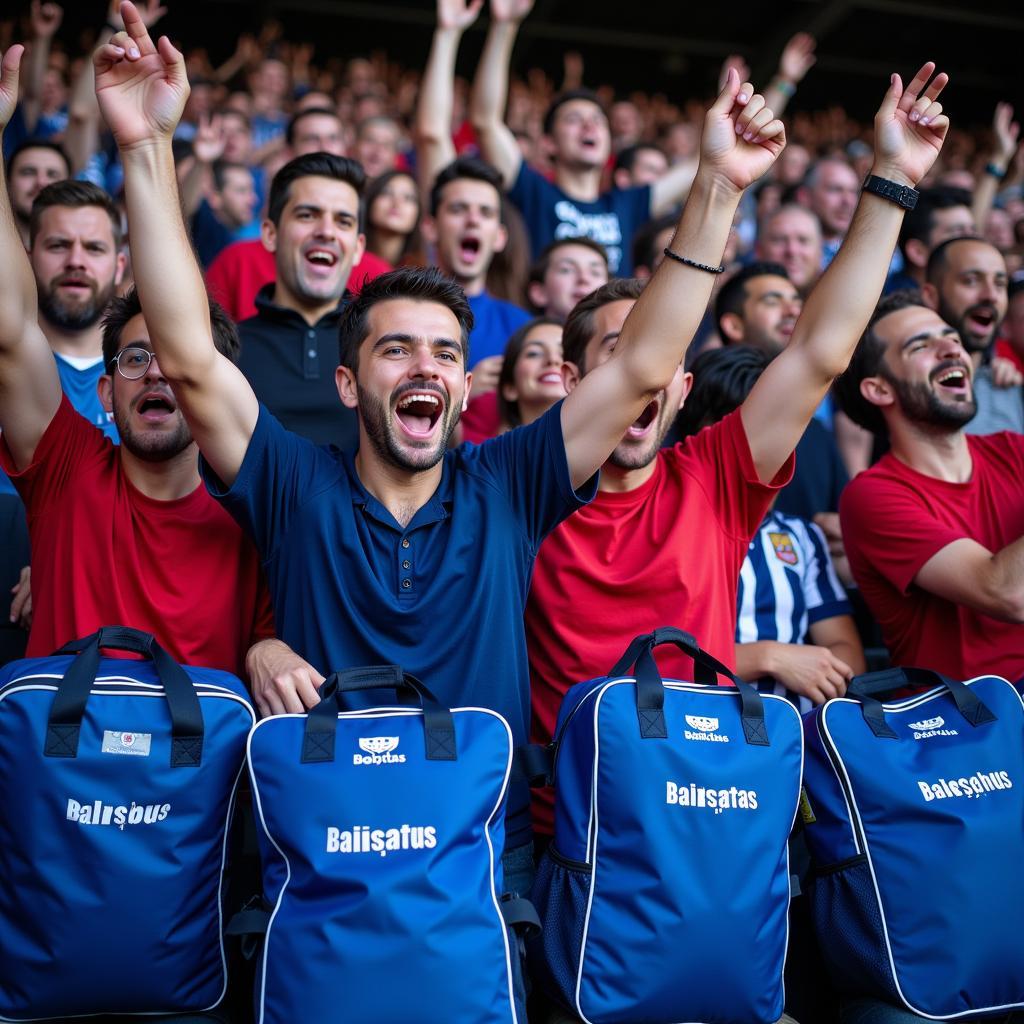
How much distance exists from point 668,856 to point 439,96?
13.3 feet

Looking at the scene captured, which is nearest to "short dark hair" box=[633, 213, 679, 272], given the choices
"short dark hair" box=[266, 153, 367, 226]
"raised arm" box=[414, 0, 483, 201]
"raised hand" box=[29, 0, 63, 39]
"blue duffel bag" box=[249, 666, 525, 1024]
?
"raised arm" box=[414, 0, 483, 201]

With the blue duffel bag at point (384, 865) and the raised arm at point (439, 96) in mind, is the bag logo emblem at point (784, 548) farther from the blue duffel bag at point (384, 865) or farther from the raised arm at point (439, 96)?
the raised arm at point (439, 96)

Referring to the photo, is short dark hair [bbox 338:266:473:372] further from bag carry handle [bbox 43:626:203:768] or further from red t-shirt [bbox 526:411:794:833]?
bag carry handle [bbox 43:626:203:768]

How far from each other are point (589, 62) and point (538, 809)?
13.3 metres

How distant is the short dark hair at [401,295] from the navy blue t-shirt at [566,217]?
309 centimetres

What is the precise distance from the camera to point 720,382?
356 cm

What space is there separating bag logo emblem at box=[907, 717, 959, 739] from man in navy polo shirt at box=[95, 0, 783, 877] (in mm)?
857

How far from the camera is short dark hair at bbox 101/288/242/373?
283 cm

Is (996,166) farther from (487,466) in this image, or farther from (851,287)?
(487,466)

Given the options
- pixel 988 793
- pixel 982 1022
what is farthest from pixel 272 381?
pixel 982 1022

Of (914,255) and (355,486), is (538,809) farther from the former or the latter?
(914,255)

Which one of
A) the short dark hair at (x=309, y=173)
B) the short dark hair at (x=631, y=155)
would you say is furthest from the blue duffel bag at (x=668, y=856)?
the short dark hair at (x=631, y=155)

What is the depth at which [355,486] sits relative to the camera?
2.50m

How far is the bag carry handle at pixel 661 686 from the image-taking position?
215 cm
